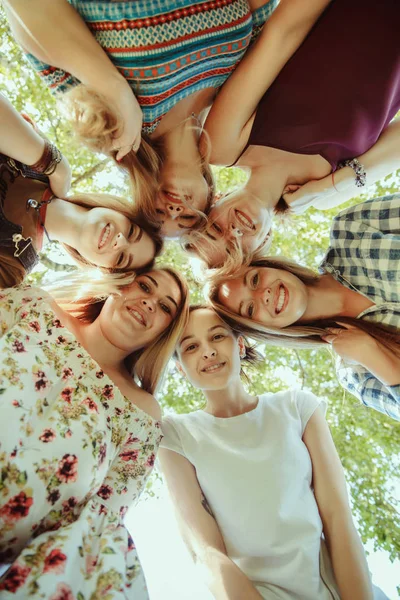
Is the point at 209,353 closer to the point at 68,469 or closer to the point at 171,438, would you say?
the point at 171,438

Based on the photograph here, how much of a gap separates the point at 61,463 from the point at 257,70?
233cm

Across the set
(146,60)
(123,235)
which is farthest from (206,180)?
(146,60)

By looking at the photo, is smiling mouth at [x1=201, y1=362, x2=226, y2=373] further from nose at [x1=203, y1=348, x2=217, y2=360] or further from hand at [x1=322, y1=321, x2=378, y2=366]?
hand at [x1=322, y1=321, x2=378, y2=366]

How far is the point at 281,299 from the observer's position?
2941 mm

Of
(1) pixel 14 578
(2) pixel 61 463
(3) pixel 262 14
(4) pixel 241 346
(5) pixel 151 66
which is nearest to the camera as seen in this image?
(1) pixel 14 578

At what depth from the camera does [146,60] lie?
2.28 metres

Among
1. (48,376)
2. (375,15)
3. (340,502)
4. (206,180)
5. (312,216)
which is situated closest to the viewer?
(48,376)

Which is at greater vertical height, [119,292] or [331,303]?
[119,292]

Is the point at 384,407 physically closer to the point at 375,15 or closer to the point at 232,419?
the point at 232,419

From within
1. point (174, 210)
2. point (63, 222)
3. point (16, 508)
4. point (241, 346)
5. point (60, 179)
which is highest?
point (60, 179)

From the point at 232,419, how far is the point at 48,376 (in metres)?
1.31

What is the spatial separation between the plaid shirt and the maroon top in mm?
449

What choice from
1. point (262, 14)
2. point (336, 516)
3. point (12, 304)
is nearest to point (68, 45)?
point (262, 14)

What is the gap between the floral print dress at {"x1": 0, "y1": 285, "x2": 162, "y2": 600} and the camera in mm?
1699
